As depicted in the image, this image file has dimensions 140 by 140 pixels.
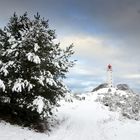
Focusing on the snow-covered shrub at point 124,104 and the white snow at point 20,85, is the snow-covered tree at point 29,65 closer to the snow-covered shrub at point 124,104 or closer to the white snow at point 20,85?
the white snow at point 20,85

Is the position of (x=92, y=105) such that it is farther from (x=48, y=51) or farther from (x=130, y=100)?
(x=48, y=51)

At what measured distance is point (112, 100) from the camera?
4662 centimetres

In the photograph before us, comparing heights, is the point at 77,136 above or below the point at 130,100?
below

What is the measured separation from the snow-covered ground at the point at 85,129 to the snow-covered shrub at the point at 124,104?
1.65 m

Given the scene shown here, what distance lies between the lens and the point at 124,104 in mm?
44531

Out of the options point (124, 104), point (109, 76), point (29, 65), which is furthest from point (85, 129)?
point (109, 76)

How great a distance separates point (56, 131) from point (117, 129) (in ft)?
17.7

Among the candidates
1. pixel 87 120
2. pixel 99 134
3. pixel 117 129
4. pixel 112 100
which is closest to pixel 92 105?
pixel 112 100

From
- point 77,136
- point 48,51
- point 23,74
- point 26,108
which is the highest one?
point 48,51

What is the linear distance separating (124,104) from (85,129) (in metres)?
18.1

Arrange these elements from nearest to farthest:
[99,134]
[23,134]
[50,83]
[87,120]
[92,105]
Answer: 1. [23,134]
2. [50,83]
3. [99,134]
4. [87,120]
5. [92,105]

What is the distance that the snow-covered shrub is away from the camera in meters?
39.2

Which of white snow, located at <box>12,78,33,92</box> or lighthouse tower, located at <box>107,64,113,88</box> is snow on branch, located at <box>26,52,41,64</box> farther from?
lighthouse tower, located at <box>107,64,113,88</box>

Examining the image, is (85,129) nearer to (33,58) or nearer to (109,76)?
(33,58)
